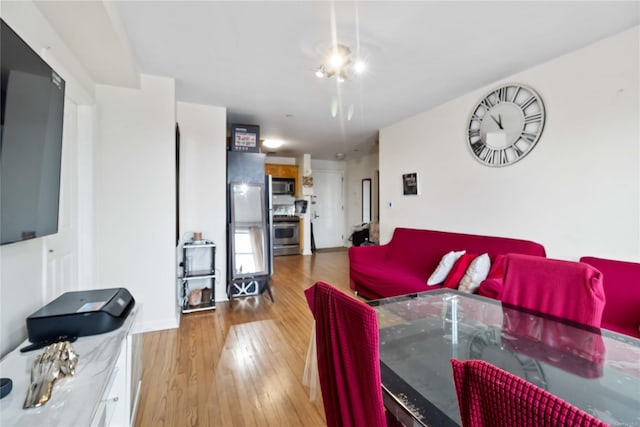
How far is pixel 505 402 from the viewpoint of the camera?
44 centimetres

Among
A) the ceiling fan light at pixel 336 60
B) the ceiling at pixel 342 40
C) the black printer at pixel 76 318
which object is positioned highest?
the ceiling at pixel 342 40

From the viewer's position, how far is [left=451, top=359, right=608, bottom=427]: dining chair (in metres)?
0.38

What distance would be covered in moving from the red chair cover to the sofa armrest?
2.66 meters

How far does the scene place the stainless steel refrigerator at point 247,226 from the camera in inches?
139

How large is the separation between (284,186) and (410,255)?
158 inches

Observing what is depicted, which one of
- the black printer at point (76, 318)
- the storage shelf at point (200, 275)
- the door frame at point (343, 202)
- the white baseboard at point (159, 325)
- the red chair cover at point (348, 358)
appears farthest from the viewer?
the door frame at point (343, 202)

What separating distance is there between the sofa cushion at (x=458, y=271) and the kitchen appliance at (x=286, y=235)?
4.50 m

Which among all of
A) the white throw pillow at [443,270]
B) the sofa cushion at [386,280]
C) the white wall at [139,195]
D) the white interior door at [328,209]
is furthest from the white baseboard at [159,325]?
the white interior door at [328,209]

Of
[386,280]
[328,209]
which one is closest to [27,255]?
[386,280]

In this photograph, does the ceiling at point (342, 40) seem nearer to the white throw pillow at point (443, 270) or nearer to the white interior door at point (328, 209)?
the white throw pillow at point (443, 270)

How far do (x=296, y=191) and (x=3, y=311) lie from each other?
5863 millimetres

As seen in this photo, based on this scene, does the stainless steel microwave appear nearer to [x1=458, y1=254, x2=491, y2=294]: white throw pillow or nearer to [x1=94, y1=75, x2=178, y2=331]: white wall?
[x1=94, y1=75, x2=178, y2=331]: white wall

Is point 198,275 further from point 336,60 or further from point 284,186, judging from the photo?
point 284,186

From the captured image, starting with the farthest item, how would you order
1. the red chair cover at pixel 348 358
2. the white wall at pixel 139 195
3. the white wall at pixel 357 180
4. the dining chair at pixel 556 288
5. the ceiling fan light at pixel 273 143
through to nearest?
the white wall at pixel 357 180
the ceiling fan light at pixel 273 143
the white wall at pixel 139 195
the dining chair at pixel 556 288
the red chair cover at pixel 348 358
